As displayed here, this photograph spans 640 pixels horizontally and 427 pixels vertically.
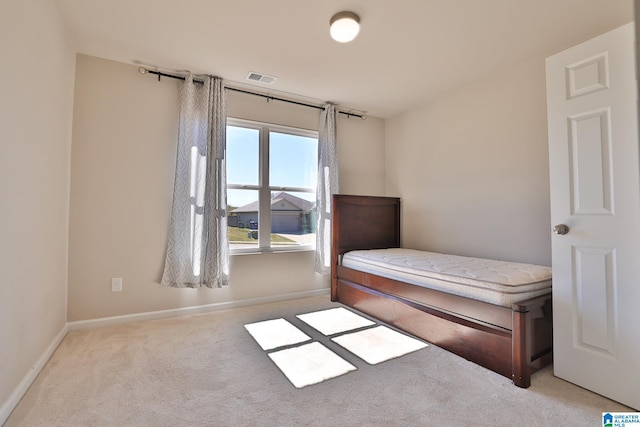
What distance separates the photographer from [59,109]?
218 cm

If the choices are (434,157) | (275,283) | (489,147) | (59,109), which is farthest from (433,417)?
(59,109)

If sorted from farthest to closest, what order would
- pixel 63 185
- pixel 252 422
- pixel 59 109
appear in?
1. pixel 63 185
2. pixel 59 109
3. pixel 252 422

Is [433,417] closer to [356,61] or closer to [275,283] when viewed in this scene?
[275,283]

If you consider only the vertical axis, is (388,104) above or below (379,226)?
above

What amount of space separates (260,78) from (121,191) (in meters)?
1.69

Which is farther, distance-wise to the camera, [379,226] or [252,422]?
[379,226]

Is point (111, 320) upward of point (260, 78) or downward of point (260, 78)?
downward

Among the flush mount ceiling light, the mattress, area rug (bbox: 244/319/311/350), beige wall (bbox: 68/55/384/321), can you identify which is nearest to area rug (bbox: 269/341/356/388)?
area rug (bbox: 244/319/311/350)

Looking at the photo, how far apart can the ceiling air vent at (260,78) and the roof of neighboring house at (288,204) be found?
1208 mm

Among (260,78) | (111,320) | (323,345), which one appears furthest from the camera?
(260,78)

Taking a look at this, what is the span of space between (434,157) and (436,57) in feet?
3.94

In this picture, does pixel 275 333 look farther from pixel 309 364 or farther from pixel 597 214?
pixel 597 214

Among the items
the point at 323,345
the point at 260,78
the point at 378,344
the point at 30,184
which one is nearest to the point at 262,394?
the point at 323,345

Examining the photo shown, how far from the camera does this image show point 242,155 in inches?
129
